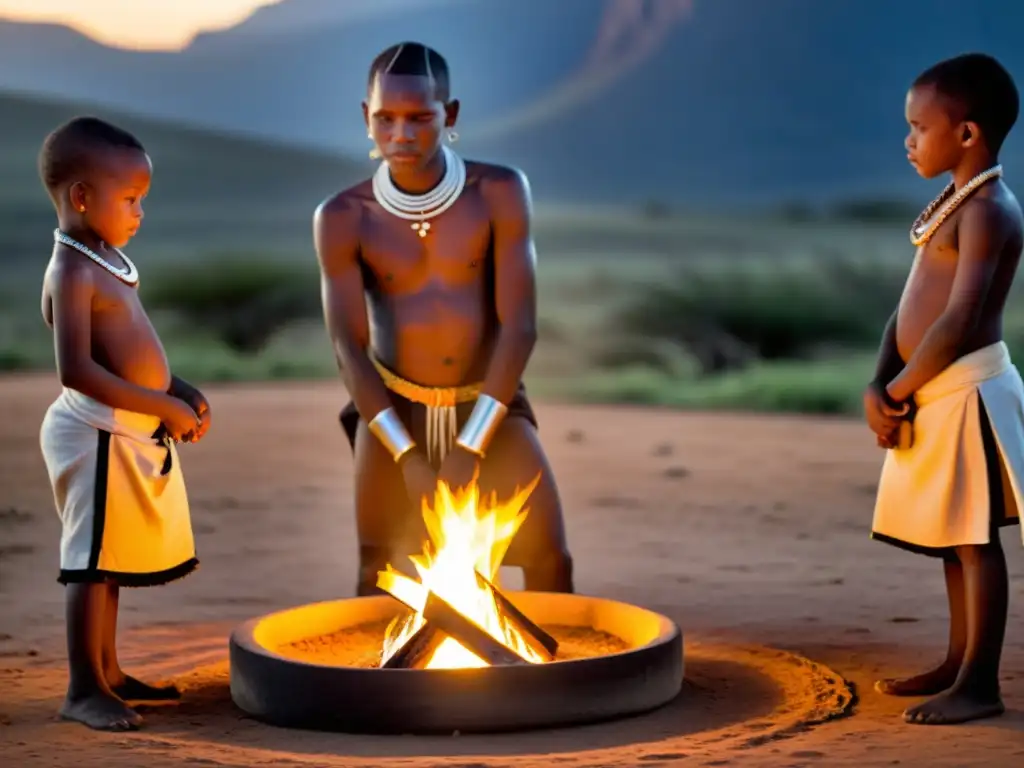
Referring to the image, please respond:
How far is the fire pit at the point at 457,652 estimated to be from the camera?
15.5ft

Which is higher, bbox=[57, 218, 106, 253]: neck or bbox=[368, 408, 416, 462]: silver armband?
bbox=[57, 218, 106, 253]: neck

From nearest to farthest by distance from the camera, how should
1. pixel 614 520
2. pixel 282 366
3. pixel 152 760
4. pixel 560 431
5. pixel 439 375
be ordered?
pixel 152 760 < pixel 439 375 < pixel 614 520 < pixel 560 431 < pixel 282 366

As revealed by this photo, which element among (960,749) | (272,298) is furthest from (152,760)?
(272,298)

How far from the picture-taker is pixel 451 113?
5.63 metres

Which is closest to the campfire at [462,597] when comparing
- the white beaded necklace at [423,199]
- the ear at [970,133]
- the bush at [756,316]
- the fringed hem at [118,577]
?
the fringed hem at [118,577]

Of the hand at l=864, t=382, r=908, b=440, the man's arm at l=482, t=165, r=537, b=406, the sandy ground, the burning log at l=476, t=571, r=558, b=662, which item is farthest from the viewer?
the man's arm at l=482, t=165, r=537, b=406

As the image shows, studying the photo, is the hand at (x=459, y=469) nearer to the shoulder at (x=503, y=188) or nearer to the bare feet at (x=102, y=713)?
the shoulder at (x=503, y=188)

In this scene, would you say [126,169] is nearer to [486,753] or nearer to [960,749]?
[486,753]

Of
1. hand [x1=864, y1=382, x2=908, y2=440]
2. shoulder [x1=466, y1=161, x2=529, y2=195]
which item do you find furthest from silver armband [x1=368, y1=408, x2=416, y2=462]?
hand [x1=864, y1=382, x2=908, y2=440]

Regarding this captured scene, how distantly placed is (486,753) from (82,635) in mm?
1223

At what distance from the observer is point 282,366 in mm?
17375

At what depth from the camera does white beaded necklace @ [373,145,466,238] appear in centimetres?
556

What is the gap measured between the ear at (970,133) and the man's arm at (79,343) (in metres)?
2.43

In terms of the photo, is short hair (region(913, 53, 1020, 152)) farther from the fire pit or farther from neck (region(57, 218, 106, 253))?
neck (region(57, 218, 106, 253))
